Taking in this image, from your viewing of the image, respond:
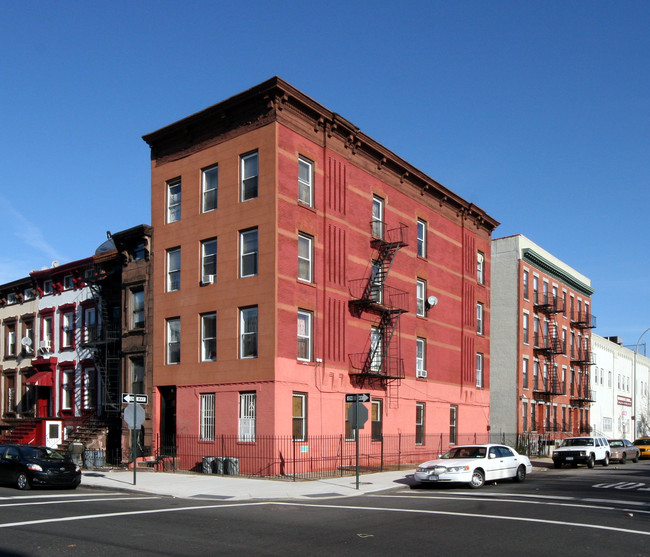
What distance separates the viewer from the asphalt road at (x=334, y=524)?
11.4 m

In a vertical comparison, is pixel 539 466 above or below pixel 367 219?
below

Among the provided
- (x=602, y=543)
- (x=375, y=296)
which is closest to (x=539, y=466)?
(x=375, y=296)

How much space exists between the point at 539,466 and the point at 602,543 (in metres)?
25.9

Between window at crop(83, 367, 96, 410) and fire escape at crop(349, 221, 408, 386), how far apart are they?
1398cm

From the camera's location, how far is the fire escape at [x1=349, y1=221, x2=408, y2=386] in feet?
99.5

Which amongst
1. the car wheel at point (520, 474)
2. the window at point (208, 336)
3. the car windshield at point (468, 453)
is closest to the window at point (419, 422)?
the car wheel at point (520, 474)

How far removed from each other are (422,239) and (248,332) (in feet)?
41.5

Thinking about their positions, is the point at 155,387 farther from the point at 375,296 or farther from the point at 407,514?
the point at 407,514

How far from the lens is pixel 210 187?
29609 mm

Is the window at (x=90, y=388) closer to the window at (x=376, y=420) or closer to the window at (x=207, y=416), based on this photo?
the window at (x=207, y=416)

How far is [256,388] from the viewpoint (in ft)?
86.4

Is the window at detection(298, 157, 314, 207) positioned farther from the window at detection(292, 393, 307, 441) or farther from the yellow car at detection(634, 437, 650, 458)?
the yellow car at detection(634, 437, 650, 458)

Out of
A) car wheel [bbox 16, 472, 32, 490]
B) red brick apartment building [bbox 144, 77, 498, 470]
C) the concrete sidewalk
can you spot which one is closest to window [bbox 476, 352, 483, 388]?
red brick apartment building [bbox 144, 77, 498, 470]

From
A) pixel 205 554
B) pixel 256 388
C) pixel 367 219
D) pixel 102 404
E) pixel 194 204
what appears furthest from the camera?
pixel 102 404
